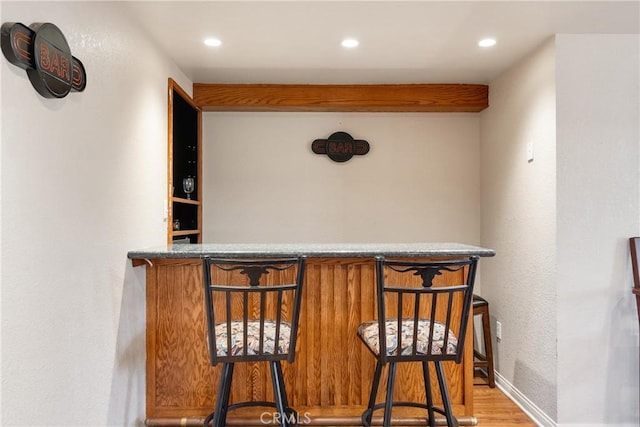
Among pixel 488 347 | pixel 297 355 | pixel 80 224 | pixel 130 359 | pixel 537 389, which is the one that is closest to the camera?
pixel 80 224

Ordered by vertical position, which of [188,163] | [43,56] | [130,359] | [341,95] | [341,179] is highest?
[341,95]

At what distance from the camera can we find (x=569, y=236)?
2326 millimetres

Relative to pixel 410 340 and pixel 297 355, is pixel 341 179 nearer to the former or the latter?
pixel 297 355

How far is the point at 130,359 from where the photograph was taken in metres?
2.13

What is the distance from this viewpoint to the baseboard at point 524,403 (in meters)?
2.40

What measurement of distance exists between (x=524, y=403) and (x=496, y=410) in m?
0.18

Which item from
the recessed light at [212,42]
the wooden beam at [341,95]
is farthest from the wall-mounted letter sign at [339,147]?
the recessed light at [212,42]

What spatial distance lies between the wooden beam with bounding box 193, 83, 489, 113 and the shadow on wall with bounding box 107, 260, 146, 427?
1630 millimetres

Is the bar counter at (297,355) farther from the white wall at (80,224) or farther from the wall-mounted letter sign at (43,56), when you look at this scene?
the wall-mounted letter sign at (43,56)

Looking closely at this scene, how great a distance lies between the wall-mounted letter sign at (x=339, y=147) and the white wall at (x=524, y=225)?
105 cm

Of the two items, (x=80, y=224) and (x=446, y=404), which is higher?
(x=80, y=224)

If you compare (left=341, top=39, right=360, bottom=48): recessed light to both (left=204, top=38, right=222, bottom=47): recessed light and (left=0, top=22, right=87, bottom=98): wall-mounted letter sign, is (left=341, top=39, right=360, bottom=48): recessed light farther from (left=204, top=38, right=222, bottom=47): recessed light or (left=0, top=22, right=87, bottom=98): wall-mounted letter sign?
(left=0, top=22, right=87, bottom=98): wall-mounted letter sign

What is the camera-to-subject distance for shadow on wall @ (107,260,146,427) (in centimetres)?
199

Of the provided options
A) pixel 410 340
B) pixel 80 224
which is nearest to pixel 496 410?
pixel 410 340
